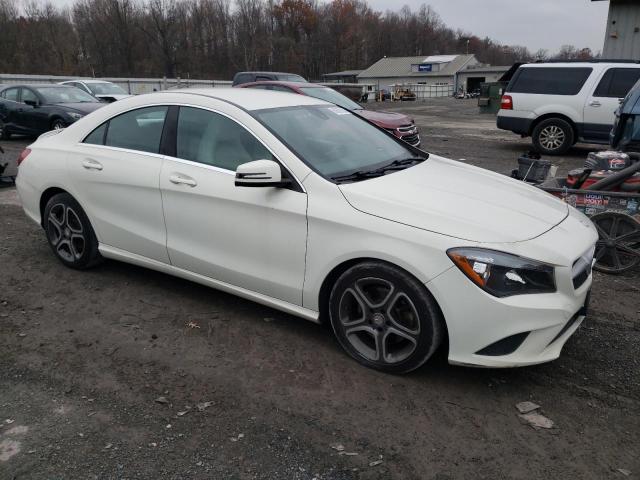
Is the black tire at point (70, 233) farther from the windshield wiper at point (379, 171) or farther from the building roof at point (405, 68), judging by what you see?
the building roof at point (405, 68)

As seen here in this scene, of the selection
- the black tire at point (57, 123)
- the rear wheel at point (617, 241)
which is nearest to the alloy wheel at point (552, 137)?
the rear wheel at point (617, 241)

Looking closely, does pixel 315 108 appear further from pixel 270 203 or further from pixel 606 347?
pixel 606 347

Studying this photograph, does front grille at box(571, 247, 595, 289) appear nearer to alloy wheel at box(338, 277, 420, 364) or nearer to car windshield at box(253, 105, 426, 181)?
alloy wheel at box(338, 277, 420, 364)

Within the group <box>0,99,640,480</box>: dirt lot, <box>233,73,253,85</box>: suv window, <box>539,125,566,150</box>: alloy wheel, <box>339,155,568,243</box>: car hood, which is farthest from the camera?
<box>233,73,253,85</box>: suv window

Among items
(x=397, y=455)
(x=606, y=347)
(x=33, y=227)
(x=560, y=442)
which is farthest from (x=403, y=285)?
(x=33, y=227)

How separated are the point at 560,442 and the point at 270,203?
2.09 metres

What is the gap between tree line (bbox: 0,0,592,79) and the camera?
6375 cm

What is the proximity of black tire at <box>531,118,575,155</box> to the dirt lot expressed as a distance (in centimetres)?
817

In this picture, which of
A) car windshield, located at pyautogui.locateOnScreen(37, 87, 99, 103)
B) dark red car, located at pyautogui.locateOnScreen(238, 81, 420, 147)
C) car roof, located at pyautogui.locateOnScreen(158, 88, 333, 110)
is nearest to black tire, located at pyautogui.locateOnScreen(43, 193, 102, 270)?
car roof, located at pyautogui.locateOnScreen(158, 88, 333, 110)

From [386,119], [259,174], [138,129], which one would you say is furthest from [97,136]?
[386,119]

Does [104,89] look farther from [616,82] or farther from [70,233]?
[616,82]

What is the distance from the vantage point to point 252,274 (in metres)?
3.49

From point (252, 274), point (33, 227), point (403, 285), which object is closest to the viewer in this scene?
point (403, 285)

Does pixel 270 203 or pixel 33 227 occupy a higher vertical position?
pixel 270 203
